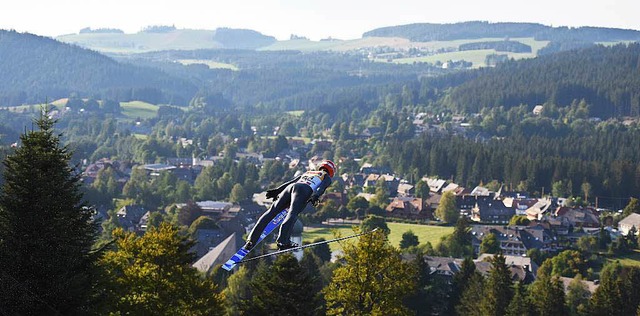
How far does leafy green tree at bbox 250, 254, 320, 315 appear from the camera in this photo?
121ft

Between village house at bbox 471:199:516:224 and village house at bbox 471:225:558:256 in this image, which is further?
village house at bbox 471:199:516:224

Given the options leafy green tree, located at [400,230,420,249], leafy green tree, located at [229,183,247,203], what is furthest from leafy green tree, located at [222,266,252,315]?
leafy green tree, located at [229,183,247,203]

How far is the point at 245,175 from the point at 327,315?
9821 centimetres

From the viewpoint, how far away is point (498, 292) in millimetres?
56156

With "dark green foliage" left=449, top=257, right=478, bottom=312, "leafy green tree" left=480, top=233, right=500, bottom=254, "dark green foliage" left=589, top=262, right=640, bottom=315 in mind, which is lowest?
"leafy green tree" left=480, top=233, right=500, bottom=254

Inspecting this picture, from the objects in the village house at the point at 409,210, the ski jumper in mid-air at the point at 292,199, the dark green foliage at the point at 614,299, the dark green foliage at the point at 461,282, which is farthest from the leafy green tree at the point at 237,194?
the ski jumper in mid-air at the point at 292,199

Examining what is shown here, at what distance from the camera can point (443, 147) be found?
156625 mm

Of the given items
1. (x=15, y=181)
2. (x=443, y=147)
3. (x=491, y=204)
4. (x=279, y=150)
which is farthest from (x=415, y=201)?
(x=15, y=181)

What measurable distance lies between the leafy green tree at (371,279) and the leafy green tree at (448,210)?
7109 cm

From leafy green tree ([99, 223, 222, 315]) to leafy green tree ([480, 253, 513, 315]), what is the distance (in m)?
25.1

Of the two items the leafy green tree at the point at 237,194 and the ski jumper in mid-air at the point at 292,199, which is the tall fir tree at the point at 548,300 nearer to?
the ski jumper in mid-air at the point at 292,199

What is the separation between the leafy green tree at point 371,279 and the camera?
108 ft

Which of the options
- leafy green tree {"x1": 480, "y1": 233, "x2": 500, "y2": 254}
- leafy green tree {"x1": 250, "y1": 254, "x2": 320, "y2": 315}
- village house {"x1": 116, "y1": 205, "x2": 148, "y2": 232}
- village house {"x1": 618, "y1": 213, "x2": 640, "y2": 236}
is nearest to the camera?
leafy green tree {"x1": 250, "y1": 254, "x2": 320, "y2": 315}

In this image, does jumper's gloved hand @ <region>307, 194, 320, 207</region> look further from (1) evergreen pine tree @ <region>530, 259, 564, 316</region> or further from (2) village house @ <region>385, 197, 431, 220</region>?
(2) village house @ <region>385, 197, 431, 220</region>
